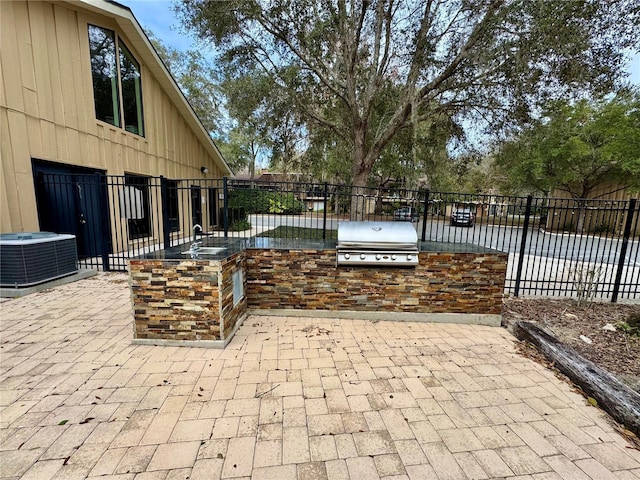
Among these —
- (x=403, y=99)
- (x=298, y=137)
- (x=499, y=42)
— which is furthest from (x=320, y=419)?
(x=298, y=137)

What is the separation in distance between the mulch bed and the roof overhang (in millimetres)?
9984

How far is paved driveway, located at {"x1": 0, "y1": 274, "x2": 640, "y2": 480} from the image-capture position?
1.72 m

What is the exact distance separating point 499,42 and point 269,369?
843 centimetres

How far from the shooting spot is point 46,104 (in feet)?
18.5

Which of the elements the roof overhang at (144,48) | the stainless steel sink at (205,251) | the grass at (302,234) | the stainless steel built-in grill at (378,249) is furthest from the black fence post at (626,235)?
the roof overhang at (144,48)

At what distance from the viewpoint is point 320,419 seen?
2.09 meters

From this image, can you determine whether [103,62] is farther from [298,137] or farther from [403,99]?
[403,99]

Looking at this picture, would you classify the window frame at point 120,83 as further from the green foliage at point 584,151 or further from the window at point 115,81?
the green foliage at point 584,151

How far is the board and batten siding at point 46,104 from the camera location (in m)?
5.02

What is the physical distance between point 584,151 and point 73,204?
2037 cm

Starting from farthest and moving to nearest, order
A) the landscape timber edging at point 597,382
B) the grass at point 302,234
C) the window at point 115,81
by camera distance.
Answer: the grass at point 302,234 < the window at point 115,81 < the landscape timber edging at point 597,382

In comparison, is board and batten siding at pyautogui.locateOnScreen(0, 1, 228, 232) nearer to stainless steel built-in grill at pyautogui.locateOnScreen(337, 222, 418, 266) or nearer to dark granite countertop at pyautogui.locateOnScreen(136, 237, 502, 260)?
dark granite countertop at pyautogui.locateOnScreen(136, 237, 502, 260)

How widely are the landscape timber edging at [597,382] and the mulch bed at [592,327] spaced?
1.32ft

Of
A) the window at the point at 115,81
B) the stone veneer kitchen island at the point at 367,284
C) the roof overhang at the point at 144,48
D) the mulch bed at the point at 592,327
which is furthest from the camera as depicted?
the window at the point at 115,81
